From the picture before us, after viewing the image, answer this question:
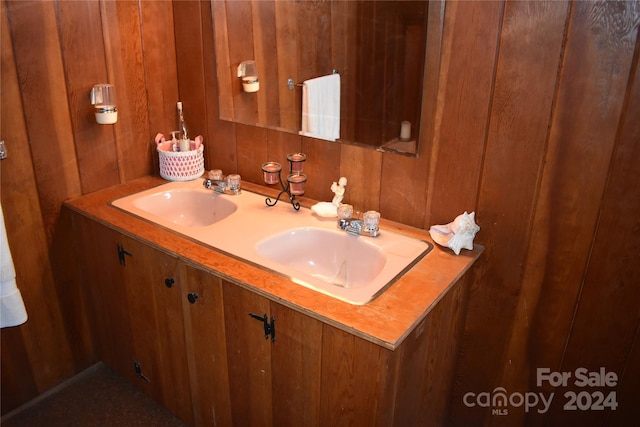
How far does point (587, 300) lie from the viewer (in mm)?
1454

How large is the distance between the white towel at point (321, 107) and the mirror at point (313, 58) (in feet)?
0.07

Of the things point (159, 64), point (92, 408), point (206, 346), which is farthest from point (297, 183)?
point (92, 408)

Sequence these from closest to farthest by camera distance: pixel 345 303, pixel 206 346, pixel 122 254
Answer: pixel 345 303, pixel 206 346, pixel 122 254

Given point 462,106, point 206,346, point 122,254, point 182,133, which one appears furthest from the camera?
point 182,133

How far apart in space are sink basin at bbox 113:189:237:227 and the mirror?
35cm

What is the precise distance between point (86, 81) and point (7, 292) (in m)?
0.80

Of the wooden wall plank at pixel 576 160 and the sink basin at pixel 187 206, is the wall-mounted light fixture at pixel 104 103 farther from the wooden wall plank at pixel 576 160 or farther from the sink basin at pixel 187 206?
the wooden wall plank at pixel 576 160

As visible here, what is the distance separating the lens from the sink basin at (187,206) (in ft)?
6.37

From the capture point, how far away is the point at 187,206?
205 centimetres

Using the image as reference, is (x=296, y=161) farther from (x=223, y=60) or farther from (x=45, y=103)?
(x=45, y=103)

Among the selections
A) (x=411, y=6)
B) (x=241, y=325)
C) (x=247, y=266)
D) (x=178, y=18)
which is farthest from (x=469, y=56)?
(x=178, y=18)

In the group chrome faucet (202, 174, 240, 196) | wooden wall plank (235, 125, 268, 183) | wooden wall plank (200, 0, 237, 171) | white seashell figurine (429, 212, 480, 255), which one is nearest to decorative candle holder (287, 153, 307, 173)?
wooden wall plank (235, 125, 268, 183)

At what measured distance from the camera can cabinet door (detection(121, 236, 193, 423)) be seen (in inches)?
64.2

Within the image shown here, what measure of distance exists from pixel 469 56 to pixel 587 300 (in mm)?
784
